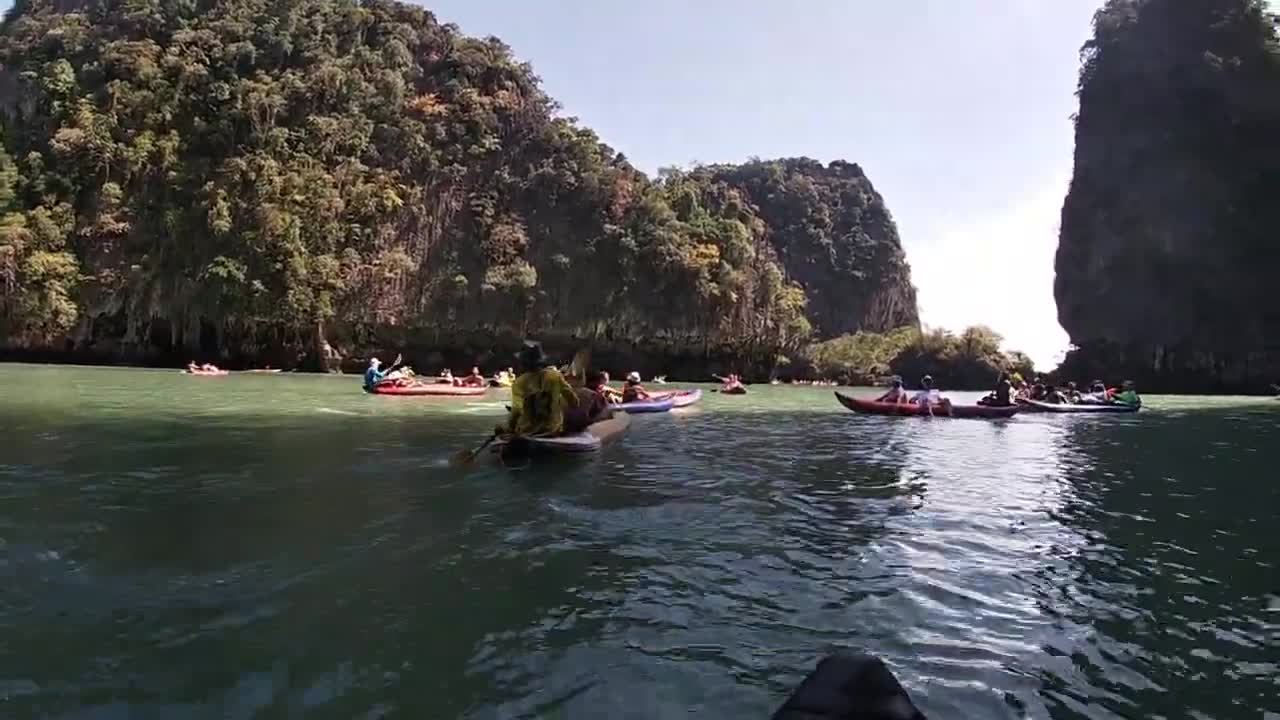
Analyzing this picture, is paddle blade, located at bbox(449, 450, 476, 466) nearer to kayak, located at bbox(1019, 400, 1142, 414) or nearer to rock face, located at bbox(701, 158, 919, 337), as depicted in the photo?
kayak, located at bbox(1019, 400, 1142, 414)

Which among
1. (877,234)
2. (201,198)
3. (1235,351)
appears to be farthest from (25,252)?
Result: (877,234)

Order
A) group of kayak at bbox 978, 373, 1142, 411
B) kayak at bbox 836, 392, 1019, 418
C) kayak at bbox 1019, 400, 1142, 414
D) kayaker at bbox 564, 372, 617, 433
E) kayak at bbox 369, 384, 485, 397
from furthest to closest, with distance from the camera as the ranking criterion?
group of kayak at bbox 978, 373, 1142, 411
kayak at bbox 1019, 400, 1142, 414
kayak at bbox 369, 384, 485, 397
kayak at bbox 836, 392, 1019, 418
kayaker at bbox 564, 372, 617, 433

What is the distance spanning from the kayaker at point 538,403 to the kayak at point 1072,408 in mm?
18731

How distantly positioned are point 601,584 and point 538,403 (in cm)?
509

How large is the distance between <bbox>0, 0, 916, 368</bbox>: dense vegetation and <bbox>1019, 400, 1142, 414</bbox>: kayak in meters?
25.6

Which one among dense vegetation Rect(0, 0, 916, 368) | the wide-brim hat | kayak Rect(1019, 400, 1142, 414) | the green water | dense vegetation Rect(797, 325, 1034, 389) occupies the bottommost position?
the green water

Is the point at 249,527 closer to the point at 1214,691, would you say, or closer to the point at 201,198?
the point at 1214,691

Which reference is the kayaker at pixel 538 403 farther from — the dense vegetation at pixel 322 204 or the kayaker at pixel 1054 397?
the dense vegetation at pixel 322 204

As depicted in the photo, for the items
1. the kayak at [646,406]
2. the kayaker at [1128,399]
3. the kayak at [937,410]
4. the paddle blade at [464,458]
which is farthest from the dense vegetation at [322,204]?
the paddle blade at [464,458]

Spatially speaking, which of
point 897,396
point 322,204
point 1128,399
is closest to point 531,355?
point 897,396

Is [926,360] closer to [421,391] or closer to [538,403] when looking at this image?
[421,391]

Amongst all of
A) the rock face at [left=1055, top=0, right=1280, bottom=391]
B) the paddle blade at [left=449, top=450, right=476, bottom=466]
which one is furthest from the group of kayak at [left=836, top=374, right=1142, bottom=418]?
the rock face at [left=1055, top=0, right=1280, bottom=391]

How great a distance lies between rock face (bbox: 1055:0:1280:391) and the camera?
1955 inches

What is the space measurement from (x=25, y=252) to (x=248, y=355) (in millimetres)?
10245
